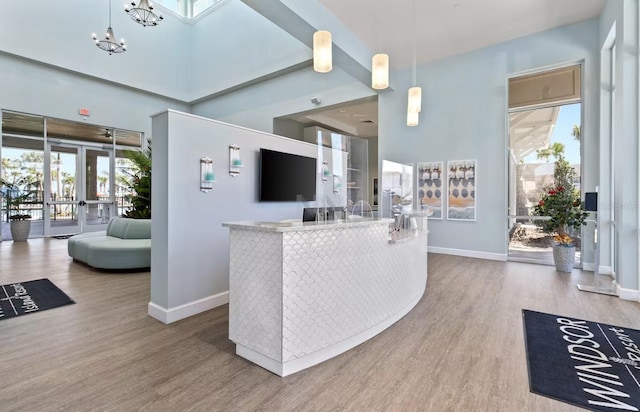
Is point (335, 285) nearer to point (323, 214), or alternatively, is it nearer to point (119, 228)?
point (323, 214)

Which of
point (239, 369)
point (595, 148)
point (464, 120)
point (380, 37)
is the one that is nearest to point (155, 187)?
point (239, 369)

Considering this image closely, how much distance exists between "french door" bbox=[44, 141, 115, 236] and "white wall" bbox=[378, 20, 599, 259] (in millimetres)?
9023

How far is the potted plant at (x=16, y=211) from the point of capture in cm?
747

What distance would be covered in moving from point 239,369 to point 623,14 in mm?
5800

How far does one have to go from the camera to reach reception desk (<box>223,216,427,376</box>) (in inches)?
81.4

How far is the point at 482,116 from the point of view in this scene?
5891mm

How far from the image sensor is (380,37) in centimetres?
560

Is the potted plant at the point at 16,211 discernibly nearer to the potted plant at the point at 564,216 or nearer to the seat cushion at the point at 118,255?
the seat cushion at the point at 118,255

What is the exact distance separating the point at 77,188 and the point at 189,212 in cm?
825

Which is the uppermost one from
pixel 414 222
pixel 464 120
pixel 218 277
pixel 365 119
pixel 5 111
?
pixel 365 119

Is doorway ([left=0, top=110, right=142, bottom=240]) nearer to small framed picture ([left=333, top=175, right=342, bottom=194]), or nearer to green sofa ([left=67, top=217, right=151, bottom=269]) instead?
green sofa ([left=67, top=217, right=151, bottom=269])

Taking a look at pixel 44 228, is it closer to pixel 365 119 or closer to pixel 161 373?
pixel 161 373

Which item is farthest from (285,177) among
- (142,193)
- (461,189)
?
(461,189)

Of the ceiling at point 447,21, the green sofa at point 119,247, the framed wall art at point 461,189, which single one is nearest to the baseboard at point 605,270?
the framed wall art at point 461,189
